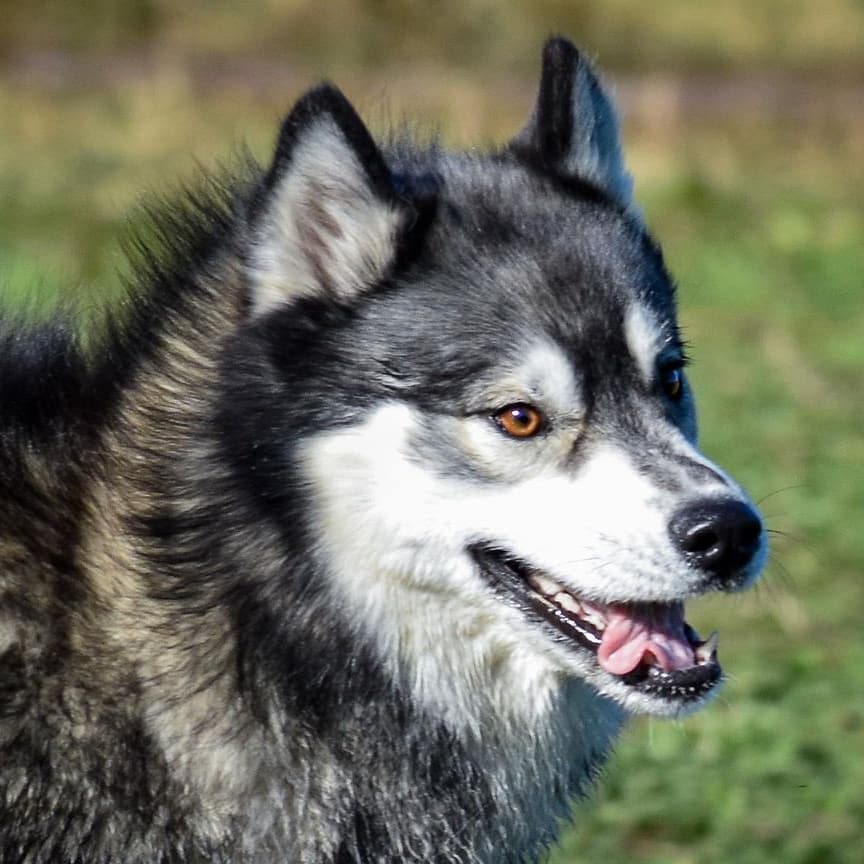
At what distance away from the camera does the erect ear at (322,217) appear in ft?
12.0

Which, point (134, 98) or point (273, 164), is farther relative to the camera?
point (134, 98)

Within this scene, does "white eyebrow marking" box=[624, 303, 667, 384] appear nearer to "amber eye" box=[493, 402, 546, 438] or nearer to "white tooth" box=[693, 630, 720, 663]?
"amber eye" box=[493, 402, 546, 438]

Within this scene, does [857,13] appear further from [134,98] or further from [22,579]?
[22,579]

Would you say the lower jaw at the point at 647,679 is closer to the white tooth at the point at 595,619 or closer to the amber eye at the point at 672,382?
the white tooth at the point at 595,619

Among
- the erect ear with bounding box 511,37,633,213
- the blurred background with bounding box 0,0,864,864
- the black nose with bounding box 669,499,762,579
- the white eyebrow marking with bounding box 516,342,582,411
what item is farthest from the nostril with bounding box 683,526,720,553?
the blurred background with bounding box 0,0,864,864

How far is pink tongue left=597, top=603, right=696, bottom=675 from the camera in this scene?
368 centimetres

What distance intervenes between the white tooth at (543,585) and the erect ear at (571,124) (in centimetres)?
103

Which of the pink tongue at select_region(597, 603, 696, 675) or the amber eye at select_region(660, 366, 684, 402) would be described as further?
the amber eye at select_region(660, 366, 684, 402)

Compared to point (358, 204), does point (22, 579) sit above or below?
below

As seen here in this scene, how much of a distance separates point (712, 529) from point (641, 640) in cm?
35

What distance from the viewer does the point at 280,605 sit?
3.62 m

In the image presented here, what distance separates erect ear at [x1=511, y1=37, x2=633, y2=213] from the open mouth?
104 cm

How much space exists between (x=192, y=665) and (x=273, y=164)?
110 cm

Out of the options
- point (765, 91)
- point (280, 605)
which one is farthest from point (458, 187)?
point (765, 91)
